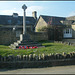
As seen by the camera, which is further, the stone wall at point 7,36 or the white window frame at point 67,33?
the white window frame at point 67,33

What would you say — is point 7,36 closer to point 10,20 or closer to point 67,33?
point 10,20

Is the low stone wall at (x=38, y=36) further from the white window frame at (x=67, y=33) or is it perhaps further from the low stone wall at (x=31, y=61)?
the low stone wall at (x=31, y=61)

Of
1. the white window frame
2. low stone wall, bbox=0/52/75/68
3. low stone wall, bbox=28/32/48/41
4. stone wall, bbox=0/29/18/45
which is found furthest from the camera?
the white window frame

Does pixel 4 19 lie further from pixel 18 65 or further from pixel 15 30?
pixel 18 65

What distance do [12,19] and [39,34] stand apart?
54.1 feet

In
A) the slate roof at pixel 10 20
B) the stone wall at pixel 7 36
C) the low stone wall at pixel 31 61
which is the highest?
the slate roof at pixel 10 20

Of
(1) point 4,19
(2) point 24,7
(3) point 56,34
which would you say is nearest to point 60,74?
(2) point 24,7

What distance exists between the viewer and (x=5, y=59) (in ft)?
22.2

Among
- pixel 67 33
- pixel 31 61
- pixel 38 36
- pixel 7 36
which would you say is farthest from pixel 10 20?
pixel 31 61

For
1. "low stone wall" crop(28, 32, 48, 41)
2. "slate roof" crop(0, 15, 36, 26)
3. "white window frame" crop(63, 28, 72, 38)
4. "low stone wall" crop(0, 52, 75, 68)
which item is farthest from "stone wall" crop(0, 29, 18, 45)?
"white window frame" crop(63, 28, 72, 38)

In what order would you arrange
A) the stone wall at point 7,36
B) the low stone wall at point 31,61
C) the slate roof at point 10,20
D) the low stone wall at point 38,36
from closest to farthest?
1. the low stone wall at point 31,61
2. the stone wall at point 7,36
3. the low stone wall at point 38,36
4. the slate roof at point 10,20

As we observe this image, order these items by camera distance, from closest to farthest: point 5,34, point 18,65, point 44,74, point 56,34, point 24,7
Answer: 1. point 44,74
2. point 18,65
3. point 24,7
4. point 5,34
5. point 56,34

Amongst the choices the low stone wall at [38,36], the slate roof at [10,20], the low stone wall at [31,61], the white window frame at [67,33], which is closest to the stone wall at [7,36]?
the low stone wall at [38,36]

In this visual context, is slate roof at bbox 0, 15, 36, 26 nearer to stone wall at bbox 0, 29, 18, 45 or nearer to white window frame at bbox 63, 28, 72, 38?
white window frame at bbox 63, 28, 72, 38
